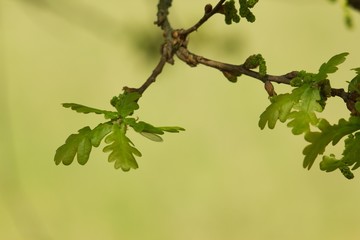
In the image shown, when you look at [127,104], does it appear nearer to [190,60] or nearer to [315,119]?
[190,60]

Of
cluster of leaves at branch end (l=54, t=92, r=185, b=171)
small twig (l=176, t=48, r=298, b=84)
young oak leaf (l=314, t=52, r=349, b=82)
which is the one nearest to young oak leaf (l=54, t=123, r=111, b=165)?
cluster of leaves at branch end (l=54, t=92, r=185, b=171)

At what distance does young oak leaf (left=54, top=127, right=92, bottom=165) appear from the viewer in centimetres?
85

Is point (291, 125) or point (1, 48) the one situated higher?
point (1, 48)

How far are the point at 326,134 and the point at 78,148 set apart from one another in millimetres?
331

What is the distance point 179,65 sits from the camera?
150 inches

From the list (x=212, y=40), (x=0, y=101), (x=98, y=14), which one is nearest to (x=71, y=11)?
(x=98, y=14)

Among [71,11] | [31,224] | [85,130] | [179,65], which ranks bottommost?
[85,130]

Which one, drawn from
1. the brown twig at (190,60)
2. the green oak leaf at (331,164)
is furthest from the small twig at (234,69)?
the green oak leaf at (331,164)

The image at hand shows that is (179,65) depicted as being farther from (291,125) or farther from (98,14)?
(291,125)

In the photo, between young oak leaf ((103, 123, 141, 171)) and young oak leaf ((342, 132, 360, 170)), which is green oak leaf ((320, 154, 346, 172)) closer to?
young oak leaf ((342, 132, 360, 170))

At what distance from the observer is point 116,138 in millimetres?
853

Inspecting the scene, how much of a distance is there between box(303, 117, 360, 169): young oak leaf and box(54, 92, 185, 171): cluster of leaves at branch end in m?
0.18

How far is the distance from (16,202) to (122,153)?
1569 mm

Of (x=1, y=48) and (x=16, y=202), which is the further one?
(x=1, y=48)
